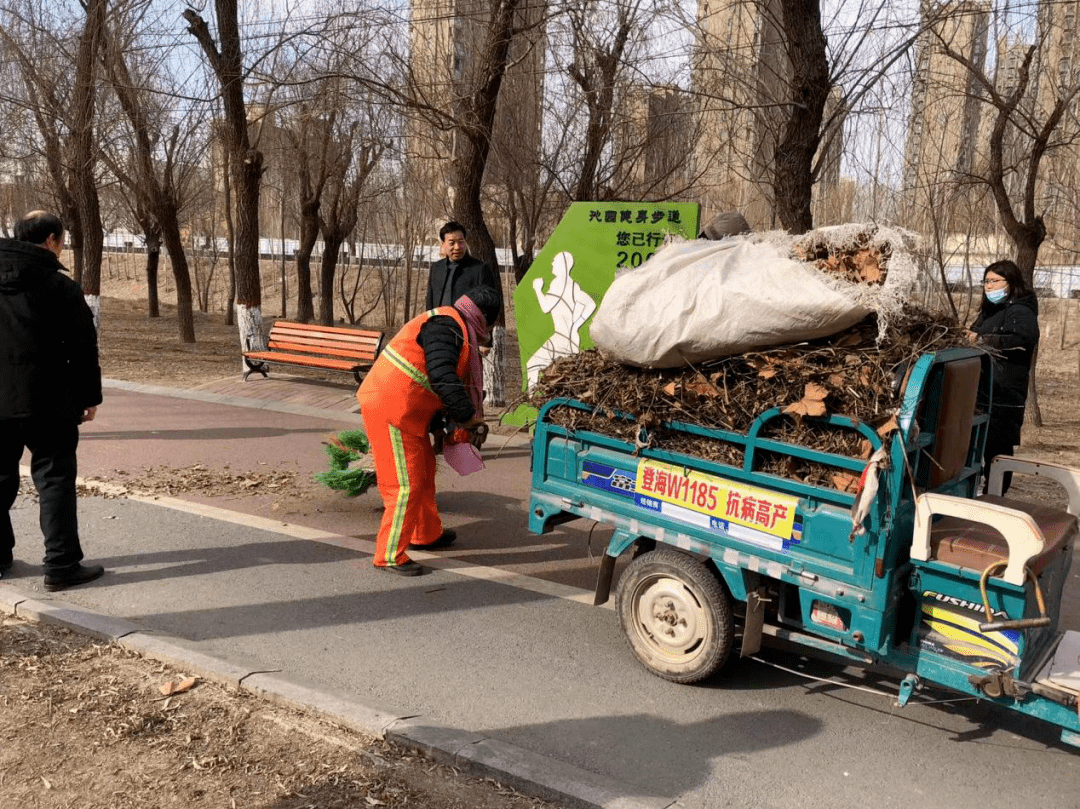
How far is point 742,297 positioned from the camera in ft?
12.9

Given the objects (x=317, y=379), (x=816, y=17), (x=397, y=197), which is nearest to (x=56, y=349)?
(x=816, y=17)

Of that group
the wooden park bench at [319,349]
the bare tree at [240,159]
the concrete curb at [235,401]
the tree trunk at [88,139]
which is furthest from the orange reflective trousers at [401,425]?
the tree trunk at [88,139]

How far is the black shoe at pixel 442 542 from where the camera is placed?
6070 millimetres

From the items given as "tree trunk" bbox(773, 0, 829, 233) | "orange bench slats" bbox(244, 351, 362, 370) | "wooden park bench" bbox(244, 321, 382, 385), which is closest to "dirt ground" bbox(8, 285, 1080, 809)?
"tree trunk" bbox(773, 0, 829, 233)

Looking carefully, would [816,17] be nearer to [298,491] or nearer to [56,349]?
[298,491]

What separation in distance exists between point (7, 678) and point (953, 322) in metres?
4.51

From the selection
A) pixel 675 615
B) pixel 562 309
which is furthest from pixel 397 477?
pixel 562 309

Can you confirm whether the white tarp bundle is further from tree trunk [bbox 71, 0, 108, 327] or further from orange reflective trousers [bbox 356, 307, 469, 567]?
tree trunk [bbox 71, 0, 108, 327]

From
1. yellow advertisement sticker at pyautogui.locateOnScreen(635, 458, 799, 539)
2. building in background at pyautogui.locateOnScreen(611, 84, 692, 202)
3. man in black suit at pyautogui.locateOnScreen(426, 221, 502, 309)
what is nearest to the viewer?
yellow advertisement sticker at pyautogui.locateOnScreen(635, 458, 799, 539)

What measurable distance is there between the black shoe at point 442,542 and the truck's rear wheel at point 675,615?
200 centimetres

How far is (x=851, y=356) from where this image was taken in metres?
3.74

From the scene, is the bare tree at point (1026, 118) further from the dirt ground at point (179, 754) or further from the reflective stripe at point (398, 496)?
the dirt ground at point (179, 754)

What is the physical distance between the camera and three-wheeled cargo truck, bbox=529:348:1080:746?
11.2 feet

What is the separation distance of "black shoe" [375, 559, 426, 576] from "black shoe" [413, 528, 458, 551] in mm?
415
